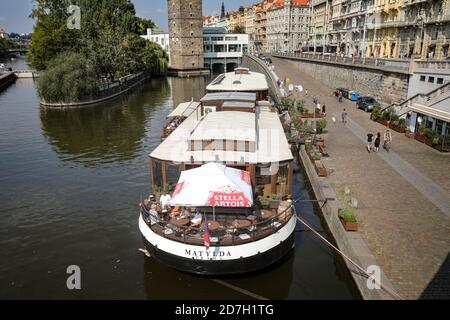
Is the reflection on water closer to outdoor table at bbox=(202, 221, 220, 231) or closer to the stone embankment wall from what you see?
outdoor table at bbox=(202, 221, 220, 231)

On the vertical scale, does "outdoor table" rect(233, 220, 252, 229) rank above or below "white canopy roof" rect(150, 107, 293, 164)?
below

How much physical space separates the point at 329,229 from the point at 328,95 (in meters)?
40.5

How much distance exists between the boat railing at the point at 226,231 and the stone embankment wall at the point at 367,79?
96.8 ft

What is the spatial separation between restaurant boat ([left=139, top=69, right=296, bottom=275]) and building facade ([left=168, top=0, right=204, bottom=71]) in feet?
306

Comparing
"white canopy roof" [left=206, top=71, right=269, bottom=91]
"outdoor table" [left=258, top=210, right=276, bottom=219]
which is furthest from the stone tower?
"outdoor table" [left=258, top=210, right=276, bottom=219]

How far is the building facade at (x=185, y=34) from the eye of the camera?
340 ft

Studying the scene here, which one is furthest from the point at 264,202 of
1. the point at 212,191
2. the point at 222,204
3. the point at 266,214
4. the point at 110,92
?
the point at 110,92

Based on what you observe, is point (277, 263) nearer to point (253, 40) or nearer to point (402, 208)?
point (402, 208)

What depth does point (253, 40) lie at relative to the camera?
182750mm

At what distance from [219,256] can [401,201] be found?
1008 cm

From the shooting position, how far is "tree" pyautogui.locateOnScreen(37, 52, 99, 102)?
51188mm

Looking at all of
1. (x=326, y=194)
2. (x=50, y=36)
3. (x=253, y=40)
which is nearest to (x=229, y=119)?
(x=326, y=194)

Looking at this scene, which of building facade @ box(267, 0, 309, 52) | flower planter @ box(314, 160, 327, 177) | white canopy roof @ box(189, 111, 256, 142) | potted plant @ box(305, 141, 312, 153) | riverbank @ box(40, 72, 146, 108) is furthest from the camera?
building facade @ box(267, 0, 309, 52)

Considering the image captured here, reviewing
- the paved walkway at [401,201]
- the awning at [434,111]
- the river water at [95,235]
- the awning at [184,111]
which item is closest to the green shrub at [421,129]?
the paved walkway at [401,201]
